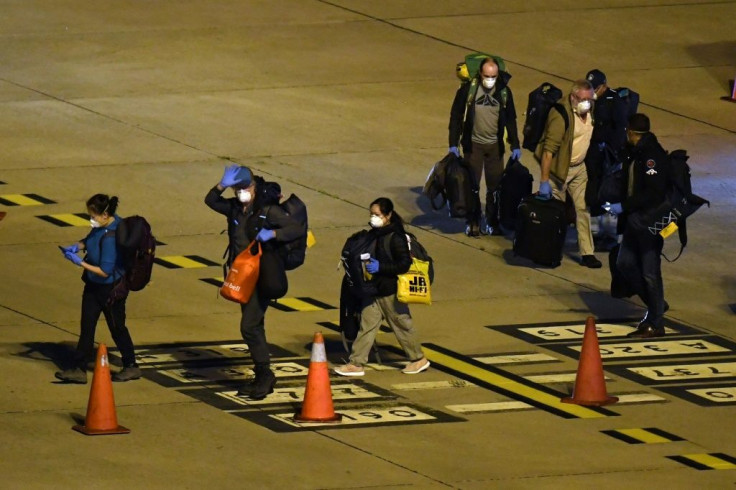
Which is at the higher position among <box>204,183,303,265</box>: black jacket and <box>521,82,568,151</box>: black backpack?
<box>521,82,568,151</box>: black backpack

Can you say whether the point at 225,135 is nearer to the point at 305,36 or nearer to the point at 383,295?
the point at 305,36

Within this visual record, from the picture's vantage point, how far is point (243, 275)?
14.4 meters

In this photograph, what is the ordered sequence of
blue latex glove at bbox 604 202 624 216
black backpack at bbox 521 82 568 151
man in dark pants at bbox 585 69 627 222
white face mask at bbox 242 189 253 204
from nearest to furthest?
white face mask at bbox 242 189 253 204 → blue latex glove at bbox 604 202 624 216 → black backpack at bbox 521 82 568 151 → man in dark pants at bbox 585 69 627 222

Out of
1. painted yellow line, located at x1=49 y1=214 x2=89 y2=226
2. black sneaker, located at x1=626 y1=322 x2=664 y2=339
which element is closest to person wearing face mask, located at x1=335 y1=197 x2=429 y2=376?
black sneaker, located at x1=626 y1=322 x2=664 y2=339

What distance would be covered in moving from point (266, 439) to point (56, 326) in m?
3.23

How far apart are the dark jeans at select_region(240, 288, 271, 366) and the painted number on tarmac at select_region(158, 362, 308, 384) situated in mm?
632

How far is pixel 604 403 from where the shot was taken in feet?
48.6

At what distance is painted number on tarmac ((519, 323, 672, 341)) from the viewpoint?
16.6 meters

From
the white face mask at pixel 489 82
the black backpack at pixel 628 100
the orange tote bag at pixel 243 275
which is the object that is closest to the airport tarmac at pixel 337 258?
the orange tote bag at pixel 243 275

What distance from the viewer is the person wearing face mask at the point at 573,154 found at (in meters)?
18.5

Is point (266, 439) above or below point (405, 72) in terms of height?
below

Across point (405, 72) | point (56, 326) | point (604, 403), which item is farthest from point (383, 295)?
point (405, 72)

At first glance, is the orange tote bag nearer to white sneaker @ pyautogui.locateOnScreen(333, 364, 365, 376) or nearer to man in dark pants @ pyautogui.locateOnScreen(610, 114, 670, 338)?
white sneaker @ pyautogui.locateOnScreen(333, 364, 365, 376)

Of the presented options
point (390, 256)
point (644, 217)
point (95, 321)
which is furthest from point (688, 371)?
point (95, 321)
